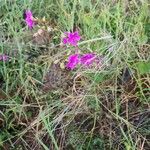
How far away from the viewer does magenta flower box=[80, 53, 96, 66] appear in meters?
1.78

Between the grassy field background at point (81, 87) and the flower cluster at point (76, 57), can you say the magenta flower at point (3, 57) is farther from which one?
the flower cluster at point (76, 57)

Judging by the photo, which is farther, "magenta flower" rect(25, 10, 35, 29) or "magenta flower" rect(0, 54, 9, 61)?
"magenta flower" rect(25, 10, 35, 29)

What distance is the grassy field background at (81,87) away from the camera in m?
1.69

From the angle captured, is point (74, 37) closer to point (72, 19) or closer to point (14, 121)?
point (72, 19)

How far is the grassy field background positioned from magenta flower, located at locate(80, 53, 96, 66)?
0.11 feet

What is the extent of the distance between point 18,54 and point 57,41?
0.20 m

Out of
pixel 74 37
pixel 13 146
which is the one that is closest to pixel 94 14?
pixel 74 37

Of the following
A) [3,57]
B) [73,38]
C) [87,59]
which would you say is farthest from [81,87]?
[3,57]

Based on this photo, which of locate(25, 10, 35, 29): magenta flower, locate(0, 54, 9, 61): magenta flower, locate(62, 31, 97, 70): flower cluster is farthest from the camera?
locate(25, 10, 35, 29): magenta flower

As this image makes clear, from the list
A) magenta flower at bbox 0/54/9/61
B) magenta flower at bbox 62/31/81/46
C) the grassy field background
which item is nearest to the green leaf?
the grassy field background

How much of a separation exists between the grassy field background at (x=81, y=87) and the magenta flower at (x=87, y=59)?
3cm

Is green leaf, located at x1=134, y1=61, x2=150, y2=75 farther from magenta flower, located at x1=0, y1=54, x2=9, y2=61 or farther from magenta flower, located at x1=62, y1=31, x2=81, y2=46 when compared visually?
magenta flower, located at x1=0, y1=54, x2=9, y2=61

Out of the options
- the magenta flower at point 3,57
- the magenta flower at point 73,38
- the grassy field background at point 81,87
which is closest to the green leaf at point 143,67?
the grassy field background at point 81,87

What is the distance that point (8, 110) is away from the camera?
1.79m
